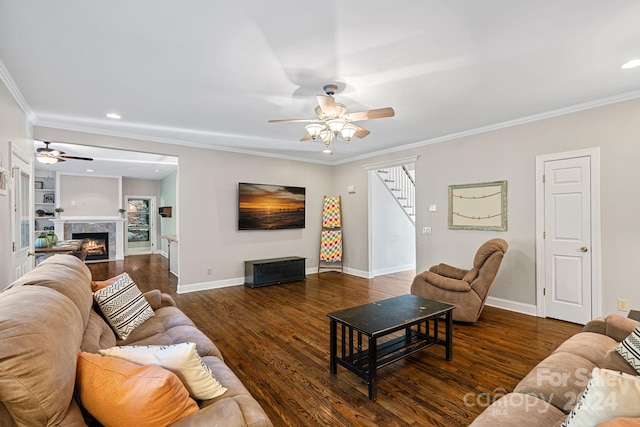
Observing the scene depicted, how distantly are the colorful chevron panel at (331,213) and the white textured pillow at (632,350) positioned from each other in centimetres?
550

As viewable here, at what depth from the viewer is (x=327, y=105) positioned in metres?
2.84

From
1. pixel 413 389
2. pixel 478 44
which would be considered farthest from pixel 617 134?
pixel 413 389

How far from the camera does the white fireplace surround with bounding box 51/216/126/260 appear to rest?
8398 millimetres

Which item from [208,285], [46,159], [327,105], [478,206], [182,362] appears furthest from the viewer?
[208,285]

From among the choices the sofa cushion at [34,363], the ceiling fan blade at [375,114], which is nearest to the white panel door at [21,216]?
the sofa cushion at [34,363]

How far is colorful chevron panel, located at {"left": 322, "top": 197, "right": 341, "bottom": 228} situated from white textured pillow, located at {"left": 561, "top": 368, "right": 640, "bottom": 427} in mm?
5890

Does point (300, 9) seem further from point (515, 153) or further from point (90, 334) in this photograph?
point (515, 153)

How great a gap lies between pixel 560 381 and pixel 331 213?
18.0 feet

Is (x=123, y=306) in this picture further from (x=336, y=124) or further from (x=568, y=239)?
(x=568, y=239)

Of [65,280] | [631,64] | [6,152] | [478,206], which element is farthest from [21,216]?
[631,64]

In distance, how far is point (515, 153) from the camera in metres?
4.18

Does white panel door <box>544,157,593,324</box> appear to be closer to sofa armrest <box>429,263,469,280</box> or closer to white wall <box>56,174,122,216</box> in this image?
sofa armrest <box>429,263,469,280</box>

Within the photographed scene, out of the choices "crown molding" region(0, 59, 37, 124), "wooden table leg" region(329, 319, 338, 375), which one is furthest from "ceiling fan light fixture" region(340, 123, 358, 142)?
"crown molding" region(0, 59, 37, 124)

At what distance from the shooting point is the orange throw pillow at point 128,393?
1045mm
